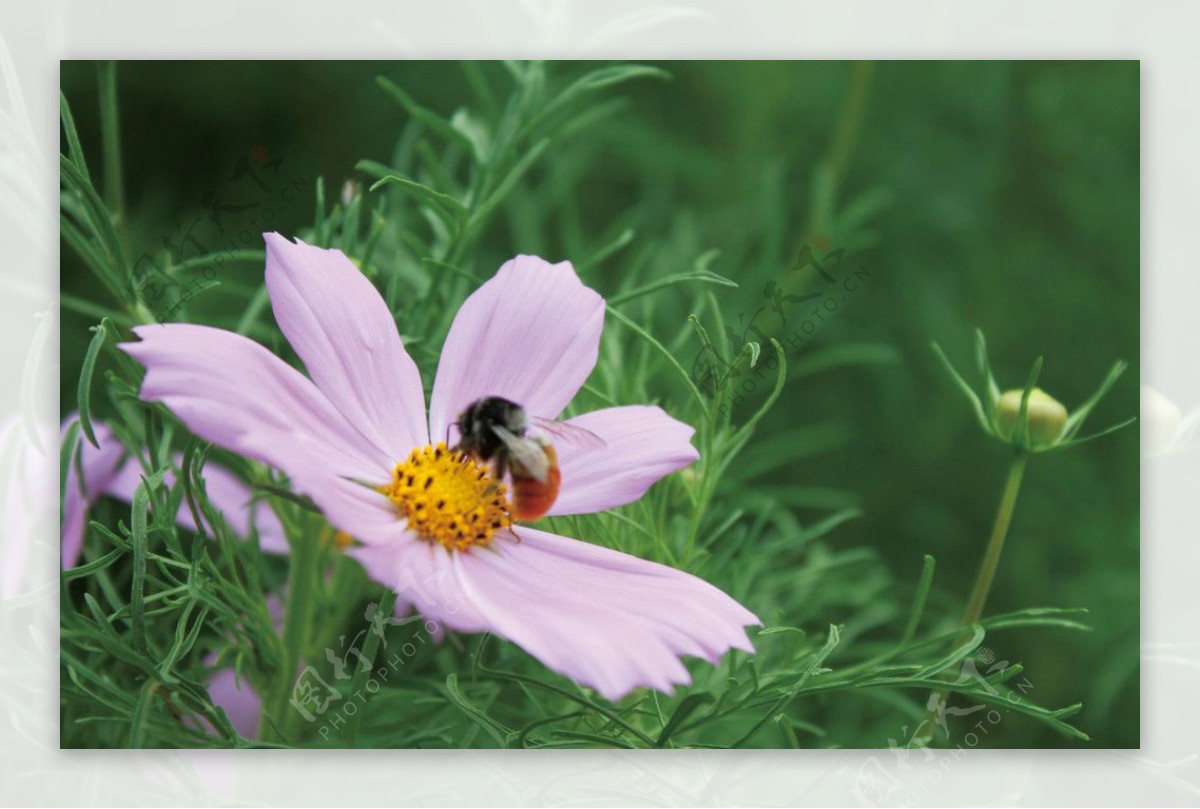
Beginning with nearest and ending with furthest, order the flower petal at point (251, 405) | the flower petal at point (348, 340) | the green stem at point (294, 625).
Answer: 1. the flower petal at point (251, 405)
2. the flower petal at point (348, 340)
3. the green stem at point (294, 625)

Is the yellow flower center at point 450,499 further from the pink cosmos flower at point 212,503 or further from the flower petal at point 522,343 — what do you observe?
the pink cosmos flower at point 212,503

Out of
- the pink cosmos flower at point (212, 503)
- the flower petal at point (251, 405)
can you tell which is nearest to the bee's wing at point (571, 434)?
the flower petal at point (251, 405)

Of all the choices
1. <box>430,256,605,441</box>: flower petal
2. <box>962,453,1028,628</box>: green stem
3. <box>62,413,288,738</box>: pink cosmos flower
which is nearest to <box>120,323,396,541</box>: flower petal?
<box>430,256,605,441</box>: flower petal

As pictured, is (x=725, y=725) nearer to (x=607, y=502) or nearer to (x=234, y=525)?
(x=607, y=502)

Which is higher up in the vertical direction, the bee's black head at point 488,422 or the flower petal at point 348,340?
the flower petal at point 348,340

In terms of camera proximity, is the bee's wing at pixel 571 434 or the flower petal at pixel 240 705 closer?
the bee's wing at pixel 571 434

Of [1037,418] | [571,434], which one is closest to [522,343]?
[571,434]

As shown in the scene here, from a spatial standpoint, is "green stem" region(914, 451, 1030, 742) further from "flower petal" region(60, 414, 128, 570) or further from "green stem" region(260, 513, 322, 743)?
"flower petal" region(60, 414, 128, 570)

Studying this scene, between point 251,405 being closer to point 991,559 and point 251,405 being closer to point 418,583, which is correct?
point 418,583
